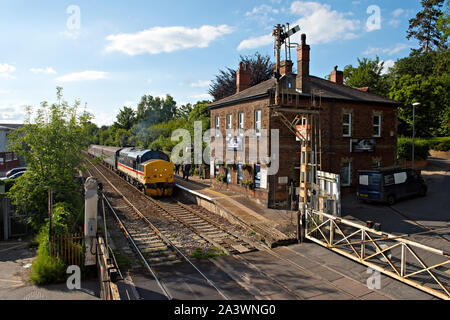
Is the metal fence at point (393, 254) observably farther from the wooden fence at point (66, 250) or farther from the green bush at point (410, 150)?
the green bush at point (410, 150)

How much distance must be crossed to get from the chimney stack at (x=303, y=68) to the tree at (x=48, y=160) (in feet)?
41.9

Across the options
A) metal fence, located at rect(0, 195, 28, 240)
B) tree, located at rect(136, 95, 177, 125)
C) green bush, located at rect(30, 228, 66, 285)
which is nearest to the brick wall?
green bush, located at rect(30, 228, 66, 285)

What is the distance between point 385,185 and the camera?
17344 mm

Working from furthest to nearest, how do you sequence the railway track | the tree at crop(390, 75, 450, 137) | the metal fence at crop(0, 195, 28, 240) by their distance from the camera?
1. the tree at crop(390, 75, 450, 137)
2. the metal fence at crop(0, 195, 28, 240)
3. the railway track

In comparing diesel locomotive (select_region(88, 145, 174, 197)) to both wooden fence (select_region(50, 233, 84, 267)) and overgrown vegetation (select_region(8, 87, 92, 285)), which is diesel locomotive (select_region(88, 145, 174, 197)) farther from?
wooden fence (select_region(50, 233, 84, 267))

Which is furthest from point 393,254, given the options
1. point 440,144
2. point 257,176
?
point 440,144

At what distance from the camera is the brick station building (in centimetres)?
1773

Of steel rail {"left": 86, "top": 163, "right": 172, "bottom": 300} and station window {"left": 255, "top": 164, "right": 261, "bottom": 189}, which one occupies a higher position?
station window {"left": 255, "top": 164, "right": 261, "bottom": 189}

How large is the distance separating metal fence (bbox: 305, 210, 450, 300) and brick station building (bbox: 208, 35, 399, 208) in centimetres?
543

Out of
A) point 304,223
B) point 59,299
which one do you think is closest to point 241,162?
point 304,223

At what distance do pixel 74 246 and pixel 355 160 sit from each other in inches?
694

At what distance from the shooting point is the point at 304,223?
12406 mm

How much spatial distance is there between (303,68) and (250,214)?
31.1 ft
